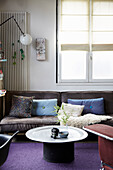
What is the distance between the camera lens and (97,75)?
4703 mm

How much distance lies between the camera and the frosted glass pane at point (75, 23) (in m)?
4.64

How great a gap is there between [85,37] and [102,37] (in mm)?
350

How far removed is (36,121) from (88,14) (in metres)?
2.48

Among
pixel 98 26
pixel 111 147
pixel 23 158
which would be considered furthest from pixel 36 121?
pixel 98 26

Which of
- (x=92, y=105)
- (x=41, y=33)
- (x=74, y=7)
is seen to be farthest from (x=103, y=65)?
(x=41, y=33)

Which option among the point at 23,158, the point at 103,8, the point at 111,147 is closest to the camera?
the point at 111,147

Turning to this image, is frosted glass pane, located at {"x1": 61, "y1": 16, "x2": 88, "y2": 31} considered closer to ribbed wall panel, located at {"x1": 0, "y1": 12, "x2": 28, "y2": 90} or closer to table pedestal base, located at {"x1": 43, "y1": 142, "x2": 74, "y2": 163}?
ribbed wall panel, located at {"x1": 0, "y1": 12, "x2": 28, "y2": 90}

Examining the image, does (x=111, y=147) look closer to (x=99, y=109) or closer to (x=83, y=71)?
(x=99, y=109)

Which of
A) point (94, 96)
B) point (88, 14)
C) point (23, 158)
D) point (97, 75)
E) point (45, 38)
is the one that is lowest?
point (23, 158)

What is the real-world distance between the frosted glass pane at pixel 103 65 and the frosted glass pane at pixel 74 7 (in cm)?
94

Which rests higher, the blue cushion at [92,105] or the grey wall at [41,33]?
the grey wall at [41,33]

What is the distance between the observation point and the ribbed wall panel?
454 centimetres

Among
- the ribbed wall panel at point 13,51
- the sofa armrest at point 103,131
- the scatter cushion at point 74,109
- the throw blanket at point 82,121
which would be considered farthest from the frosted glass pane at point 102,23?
the sofa armrest at point 103,131

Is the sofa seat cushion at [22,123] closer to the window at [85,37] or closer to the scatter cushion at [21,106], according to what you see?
the scatter cushion at [21,106]
